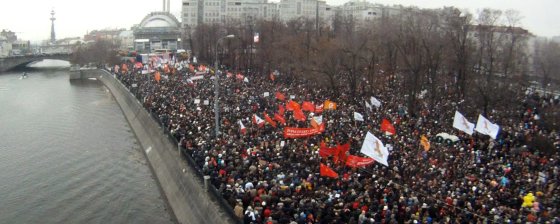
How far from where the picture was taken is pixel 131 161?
32.0 metres

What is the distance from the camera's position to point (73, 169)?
96.9 feet

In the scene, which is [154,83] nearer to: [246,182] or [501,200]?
[246,182]

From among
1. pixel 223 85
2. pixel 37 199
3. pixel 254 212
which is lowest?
pixel 37 199

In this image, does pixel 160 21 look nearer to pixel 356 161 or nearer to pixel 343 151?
pixel 343 151

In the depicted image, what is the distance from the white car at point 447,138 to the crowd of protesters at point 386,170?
43 cm

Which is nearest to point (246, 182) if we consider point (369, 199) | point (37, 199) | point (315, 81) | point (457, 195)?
point (369, 199)

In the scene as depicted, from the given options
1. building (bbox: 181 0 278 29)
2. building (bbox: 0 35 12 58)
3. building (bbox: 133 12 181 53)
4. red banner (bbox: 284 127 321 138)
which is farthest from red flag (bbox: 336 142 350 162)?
building (bbox: 0 35 12 58)

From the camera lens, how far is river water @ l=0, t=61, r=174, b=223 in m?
22.9

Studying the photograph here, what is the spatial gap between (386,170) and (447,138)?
248 inches

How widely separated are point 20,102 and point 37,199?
39943 millimetres

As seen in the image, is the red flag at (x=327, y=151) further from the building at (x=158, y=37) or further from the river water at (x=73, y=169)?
the building at (x=158, y=37)

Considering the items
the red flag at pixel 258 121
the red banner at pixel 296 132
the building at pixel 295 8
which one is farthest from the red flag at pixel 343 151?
the building at pixel 295 8

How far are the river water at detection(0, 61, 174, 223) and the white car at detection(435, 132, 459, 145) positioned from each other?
44.8ft

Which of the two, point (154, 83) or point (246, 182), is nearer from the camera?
point (246, 182)
